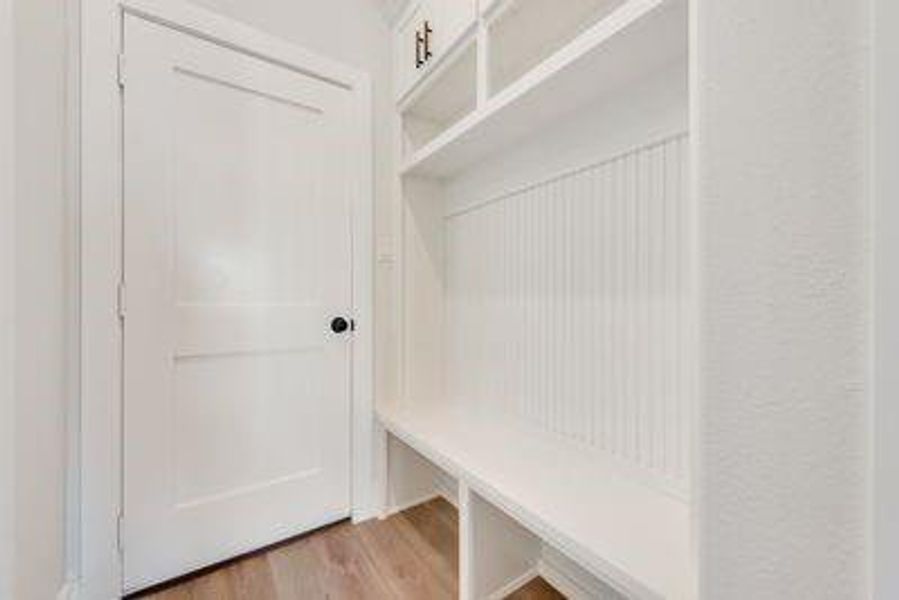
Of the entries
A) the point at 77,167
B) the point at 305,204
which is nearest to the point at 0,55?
the point at 77,167

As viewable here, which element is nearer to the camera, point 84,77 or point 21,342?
point 21,342

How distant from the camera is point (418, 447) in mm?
1541

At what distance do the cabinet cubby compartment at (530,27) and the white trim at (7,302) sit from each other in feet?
3.92

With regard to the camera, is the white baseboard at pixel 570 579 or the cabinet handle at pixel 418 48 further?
the cabinet handle at pixel 418 48

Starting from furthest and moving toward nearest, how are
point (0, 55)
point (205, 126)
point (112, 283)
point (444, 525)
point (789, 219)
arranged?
point (444, 525) < point (205, 126) < point (112, 283) < point (0, 55) < point (789, 219)

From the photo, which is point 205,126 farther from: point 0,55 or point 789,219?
point 789,219

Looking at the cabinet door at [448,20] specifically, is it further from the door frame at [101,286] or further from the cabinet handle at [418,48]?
the door frame at [101,286]

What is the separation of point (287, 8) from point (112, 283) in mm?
1221

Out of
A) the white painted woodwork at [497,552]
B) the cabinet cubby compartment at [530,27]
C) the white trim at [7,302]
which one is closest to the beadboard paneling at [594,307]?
the white painted woodwork at [497,552]

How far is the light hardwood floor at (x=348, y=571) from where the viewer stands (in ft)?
4.59

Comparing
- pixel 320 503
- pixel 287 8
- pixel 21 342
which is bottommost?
pixel 320 503

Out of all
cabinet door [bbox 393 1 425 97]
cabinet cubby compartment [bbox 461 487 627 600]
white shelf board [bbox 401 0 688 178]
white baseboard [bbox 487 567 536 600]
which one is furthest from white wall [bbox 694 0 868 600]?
cabinet door [bbox 393 1 425 97]

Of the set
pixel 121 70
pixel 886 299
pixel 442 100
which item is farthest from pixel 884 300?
pixel 121 70

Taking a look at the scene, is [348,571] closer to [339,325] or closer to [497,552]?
[497,552]
